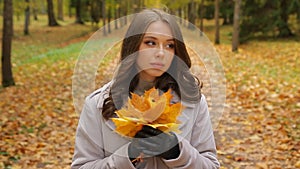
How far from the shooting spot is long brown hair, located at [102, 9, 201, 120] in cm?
201

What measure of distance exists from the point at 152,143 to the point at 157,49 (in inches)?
18.6

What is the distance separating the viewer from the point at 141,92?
215 centimetres

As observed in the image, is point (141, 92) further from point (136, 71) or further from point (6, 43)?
point (6, 43)

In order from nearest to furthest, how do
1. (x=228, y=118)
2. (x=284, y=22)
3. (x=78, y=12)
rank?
(x=228, y=118) → (x=284, y=22) → (x=78, y=12)

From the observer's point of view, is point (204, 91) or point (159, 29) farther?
point (204, 91)

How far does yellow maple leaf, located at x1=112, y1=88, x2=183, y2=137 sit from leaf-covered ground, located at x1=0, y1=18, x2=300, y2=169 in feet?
1.42

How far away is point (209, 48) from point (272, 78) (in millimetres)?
9552

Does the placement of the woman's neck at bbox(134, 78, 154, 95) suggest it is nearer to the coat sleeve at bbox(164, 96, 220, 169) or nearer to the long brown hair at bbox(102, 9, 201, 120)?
the long brown hair at bbox(102, 9, 201, 120)

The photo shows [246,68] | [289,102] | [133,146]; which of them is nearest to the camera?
[133,146]

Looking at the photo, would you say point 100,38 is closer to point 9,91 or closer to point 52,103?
point 52,103

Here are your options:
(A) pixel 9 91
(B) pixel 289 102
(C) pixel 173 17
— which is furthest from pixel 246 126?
(A) pixel 9 91

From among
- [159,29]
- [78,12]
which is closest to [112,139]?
[159,29]

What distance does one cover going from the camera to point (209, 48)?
6.47 feet

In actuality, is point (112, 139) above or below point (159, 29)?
below
